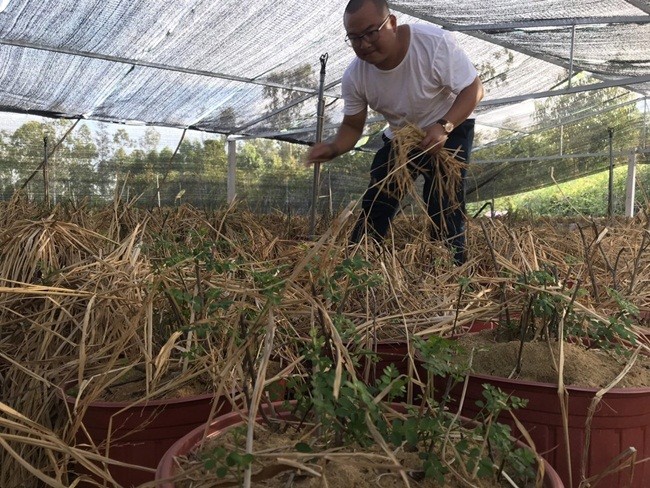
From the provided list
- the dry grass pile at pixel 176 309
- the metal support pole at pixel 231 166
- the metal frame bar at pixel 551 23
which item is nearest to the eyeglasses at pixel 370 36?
the dry grass pile at pixel 176 309

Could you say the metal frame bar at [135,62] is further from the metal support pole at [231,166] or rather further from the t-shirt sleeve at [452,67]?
the t-shirt sleeve at [452,67]

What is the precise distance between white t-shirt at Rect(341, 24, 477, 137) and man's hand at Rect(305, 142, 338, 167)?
256 millimetres

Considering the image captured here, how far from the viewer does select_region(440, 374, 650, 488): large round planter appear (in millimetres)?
913

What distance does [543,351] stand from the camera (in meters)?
1.06

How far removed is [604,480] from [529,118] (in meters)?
9.08

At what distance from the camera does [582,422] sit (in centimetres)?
92

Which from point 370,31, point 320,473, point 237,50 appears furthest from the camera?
point 237,50

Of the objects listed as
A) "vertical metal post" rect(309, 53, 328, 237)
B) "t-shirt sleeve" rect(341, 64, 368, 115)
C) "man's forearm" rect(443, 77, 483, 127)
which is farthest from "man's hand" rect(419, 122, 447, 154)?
"vertical metal post" rect(309, 53, 328, 237)

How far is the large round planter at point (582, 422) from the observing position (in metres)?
0.91

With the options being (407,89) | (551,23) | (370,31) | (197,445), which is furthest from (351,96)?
(551,23)

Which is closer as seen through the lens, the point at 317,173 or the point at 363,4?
the point at 363,4

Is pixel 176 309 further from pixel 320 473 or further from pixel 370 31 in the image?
pixel 370 31

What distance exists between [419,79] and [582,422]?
1.56 metres

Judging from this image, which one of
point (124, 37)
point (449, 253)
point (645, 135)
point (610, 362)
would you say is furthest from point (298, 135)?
point (610, 362)
